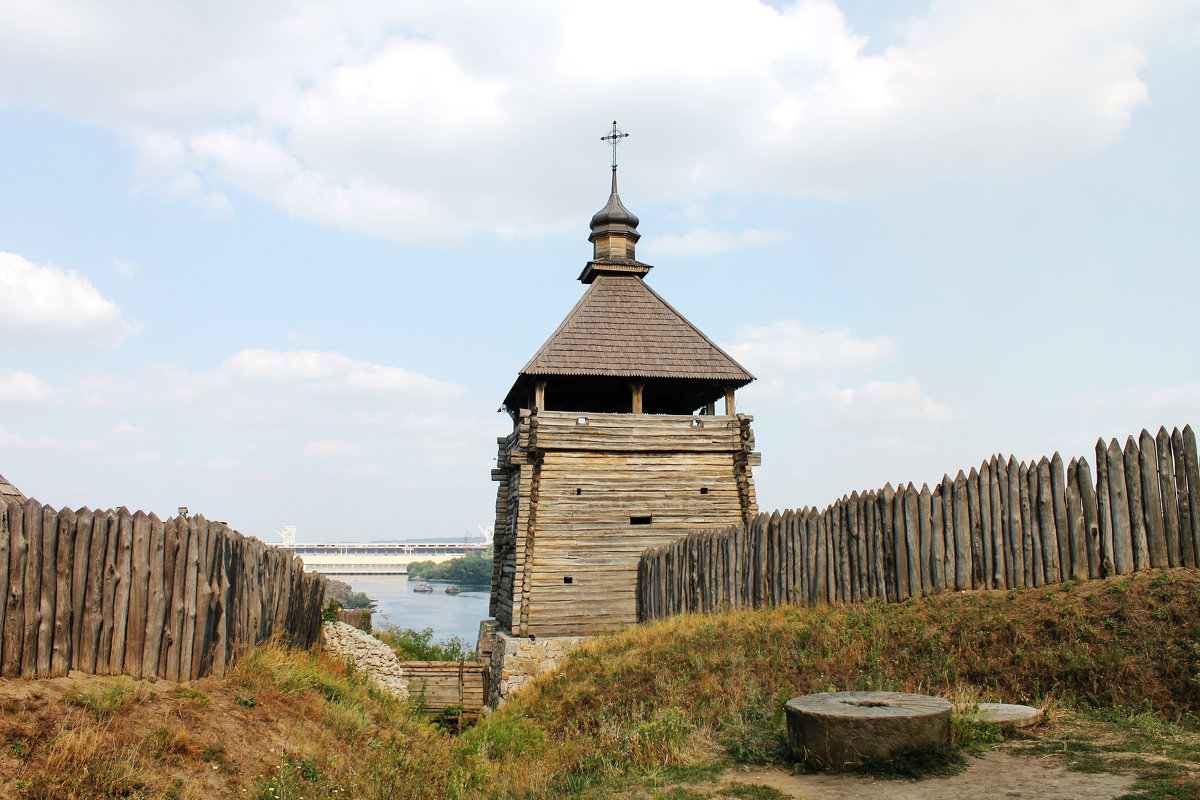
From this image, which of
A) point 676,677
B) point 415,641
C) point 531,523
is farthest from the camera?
point 415,641

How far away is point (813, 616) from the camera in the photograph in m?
11.0

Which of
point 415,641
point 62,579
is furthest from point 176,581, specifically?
point 415,641

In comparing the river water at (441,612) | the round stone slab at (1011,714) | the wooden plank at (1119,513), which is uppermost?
the wooden plank at (1119,513)

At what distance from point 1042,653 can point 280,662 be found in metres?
7.22

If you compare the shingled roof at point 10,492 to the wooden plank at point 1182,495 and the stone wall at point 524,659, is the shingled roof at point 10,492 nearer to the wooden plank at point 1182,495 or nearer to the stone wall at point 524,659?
the stone wall at point 524,659

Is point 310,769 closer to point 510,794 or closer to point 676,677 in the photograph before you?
point 510,794

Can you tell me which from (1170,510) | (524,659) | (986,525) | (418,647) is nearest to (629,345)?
(524,659)

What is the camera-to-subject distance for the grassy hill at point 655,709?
5.50 meters

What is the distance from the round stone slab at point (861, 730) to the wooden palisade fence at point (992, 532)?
149 inches

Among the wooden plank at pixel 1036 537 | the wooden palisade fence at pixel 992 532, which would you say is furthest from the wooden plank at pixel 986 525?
the wooden plank at pixel 1036 537

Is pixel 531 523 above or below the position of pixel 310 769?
above

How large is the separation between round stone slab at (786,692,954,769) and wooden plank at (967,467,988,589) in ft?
13.3

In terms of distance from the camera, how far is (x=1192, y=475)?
27.2 ft

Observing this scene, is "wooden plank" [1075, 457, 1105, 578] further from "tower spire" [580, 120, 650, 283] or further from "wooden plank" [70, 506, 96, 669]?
"tower spire" [580, 120, 650, 283]
